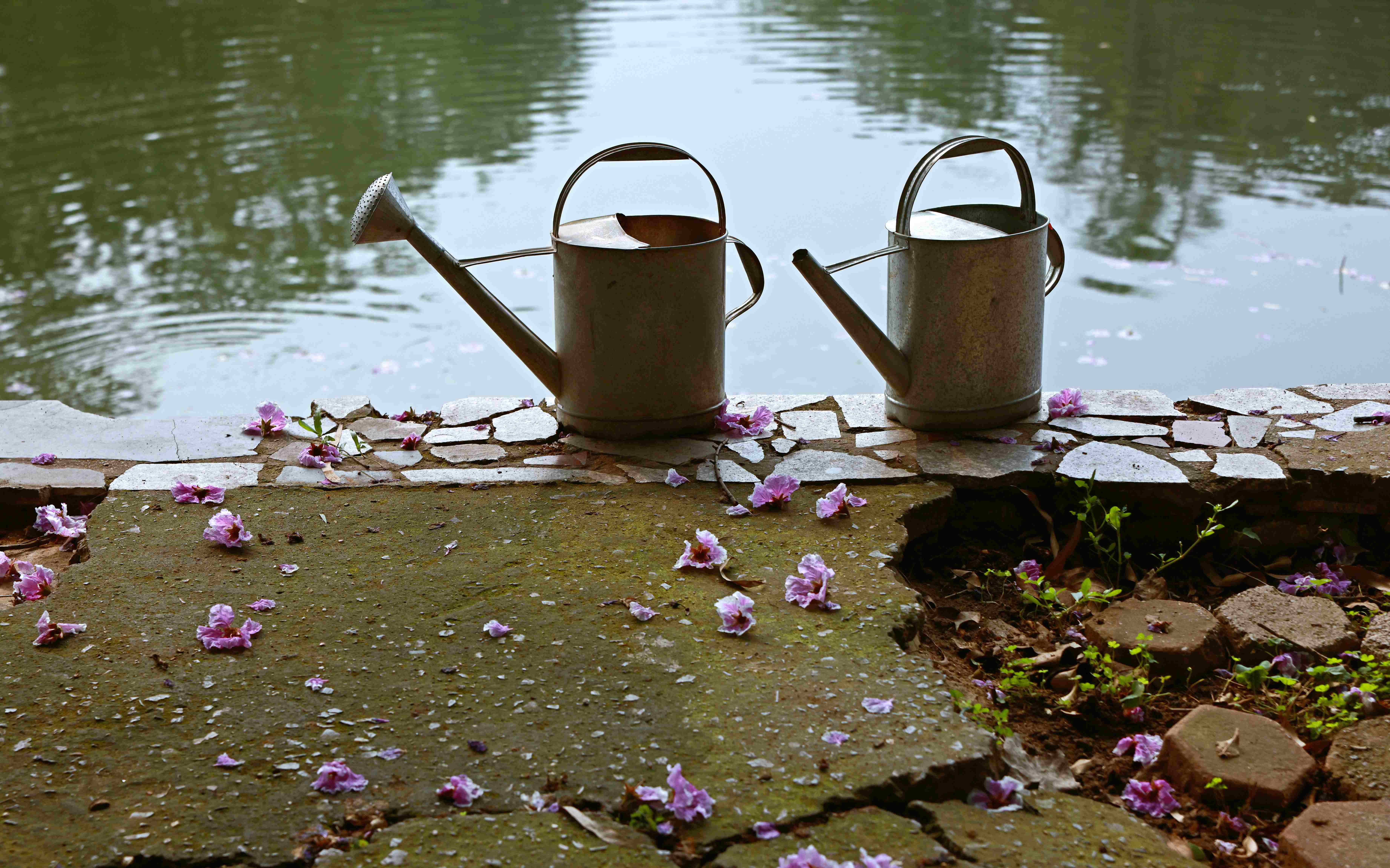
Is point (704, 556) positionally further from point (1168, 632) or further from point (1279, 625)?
point (1279, 625)

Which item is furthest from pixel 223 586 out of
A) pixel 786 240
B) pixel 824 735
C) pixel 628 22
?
pixel 628 22

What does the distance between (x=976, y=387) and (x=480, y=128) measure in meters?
6.73

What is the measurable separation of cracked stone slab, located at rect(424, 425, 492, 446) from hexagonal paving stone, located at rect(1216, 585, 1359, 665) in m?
2.07

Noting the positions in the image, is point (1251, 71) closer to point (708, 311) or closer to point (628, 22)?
point (628, 22)

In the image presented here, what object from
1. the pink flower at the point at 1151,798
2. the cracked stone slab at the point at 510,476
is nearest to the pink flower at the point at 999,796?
the pink flower at the point at 1151,798

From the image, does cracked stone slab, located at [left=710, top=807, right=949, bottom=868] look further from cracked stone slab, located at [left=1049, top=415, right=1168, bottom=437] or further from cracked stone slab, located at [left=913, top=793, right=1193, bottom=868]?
cracked stone slab, located at [left=1049, top=415, right=1168, bottom=437]

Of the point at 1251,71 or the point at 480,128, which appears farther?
the point at 1251,71

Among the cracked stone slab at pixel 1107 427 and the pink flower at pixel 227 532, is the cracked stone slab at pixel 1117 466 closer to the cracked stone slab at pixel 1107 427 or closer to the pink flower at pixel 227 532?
the cracked stone slab at pixel 1107 427

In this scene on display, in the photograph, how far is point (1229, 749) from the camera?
2.14 m

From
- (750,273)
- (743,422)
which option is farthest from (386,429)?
(750,273)

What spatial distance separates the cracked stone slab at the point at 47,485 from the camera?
10.1 ft

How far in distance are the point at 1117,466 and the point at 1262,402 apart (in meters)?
0.76

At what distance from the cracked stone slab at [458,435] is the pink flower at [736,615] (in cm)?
130

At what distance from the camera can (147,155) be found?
8094mm
